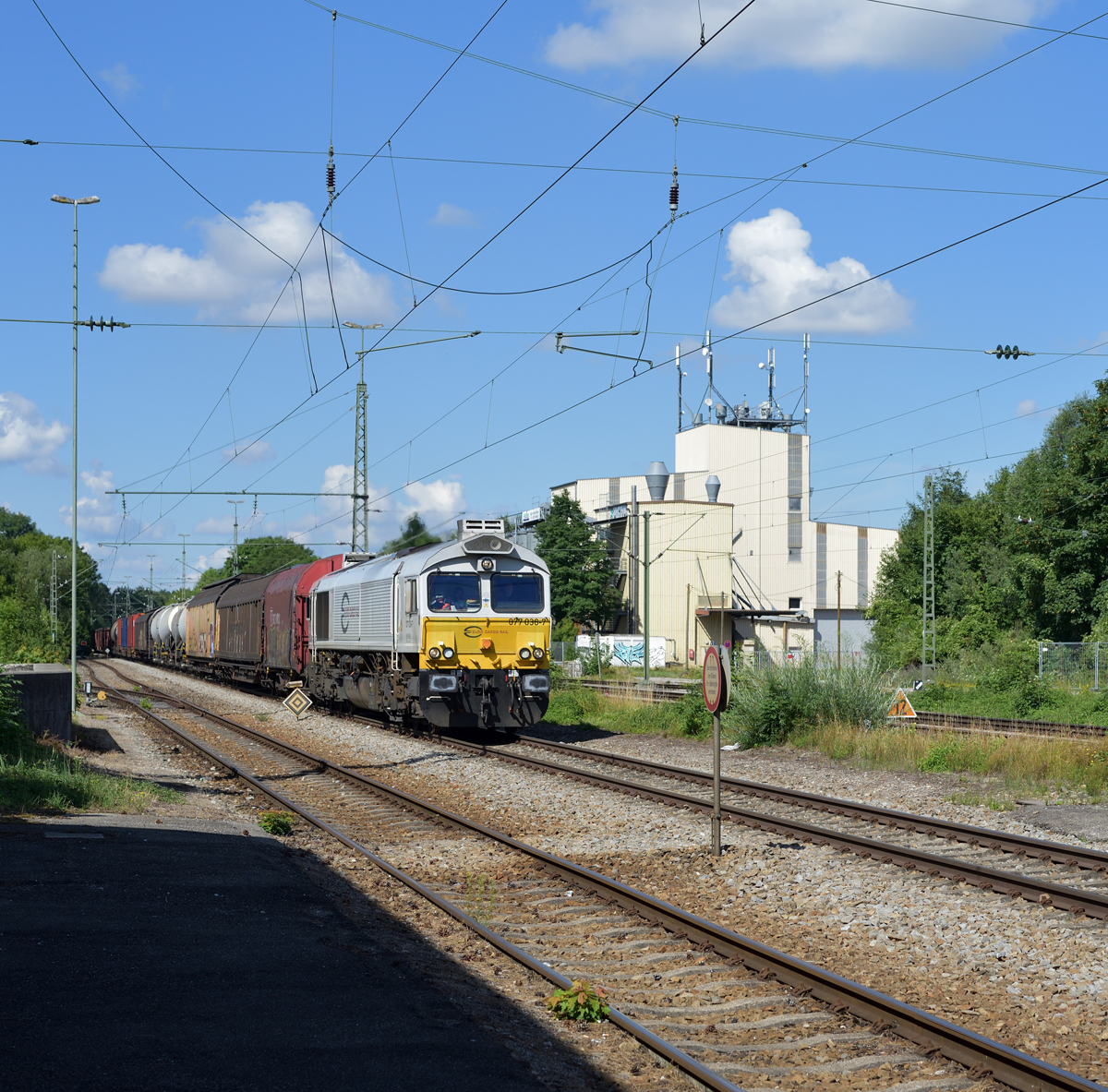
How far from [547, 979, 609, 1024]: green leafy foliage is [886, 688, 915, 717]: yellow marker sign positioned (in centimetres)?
1441

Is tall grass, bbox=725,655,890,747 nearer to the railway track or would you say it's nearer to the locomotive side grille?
the locomotive side grille

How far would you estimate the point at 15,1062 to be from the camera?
539cm

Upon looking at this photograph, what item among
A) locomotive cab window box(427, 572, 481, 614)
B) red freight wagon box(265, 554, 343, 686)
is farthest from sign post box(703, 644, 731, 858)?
red freight wagon box(265, 554, 343, 686)

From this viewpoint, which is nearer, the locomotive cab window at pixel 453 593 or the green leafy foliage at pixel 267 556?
the locomotive cab window at pixel 453 593

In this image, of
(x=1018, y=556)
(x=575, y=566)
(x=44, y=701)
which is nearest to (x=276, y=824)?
(x=44, y=701)

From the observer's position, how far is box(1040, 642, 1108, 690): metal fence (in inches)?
1409

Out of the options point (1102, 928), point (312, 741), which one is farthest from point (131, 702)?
point (1102, 928)

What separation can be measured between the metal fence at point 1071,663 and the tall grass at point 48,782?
93.7 ft

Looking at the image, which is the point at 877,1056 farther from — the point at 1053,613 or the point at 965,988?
the point at 1053,613

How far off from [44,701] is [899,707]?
14.8m

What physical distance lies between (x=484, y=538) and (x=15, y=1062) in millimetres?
16885

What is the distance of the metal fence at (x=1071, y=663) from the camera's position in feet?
117

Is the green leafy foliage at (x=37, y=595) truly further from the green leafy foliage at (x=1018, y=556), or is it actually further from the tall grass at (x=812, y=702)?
the green leafy foliage at (x=1018, y=556)

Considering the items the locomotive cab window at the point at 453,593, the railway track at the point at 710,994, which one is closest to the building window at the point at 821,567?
the locomotive cab window at the point at 453,593
